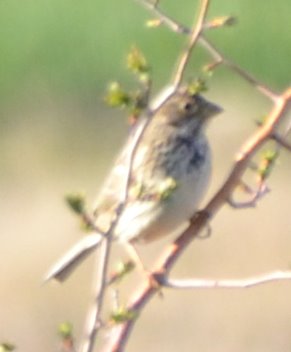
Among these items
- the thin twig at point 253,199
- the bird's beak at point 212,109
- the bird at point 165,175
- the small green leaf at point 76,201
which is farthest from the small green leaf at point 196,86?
the bird's beak at point 212,109

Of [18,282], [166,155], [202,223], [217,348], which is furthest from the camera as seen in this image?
[18,282]

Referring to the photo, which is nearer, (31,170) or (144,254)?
(144,254)

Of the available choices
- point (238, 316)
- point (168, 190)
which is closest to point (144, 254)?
point (238, 316)

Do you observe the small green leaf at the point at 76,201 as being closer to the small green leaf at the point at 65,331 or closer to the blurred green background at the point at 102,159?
the small green leaf at the point at 65,331

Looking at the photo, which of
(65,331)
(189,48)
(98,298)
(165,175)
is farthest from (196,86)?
(165,175)

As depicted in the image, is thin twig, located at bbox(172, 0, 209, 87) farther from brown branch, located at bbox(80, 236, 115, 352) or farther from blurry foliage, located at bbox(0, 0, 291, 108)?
blurry foliage, located at bbox(0, 0, 291, 108)

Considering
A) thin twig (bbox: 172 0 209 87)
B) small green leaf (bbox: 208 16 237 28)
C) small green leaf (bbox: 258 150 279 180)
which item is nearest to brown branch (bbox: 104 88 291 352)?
small green leaf (bbox: 258 150 279 180)

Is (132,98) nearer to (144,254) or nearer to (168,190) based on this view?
(168,190)
